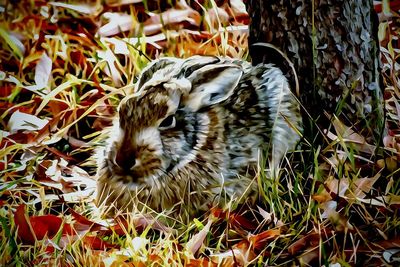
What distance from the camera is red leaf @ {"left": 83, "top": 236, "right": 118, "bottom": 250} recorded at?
2.15 meters

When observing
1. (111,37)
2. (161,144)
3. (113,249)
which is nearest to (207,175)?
(161,144)

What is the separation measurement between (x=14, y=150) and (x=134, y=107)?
20.6 inches

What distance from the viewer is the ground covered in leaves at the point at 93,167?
2.11m

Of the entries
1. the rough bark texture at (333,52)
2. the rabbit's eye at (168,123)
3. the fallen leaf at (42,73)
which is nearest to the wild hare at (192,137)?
the rabbit's eye at (168,123)

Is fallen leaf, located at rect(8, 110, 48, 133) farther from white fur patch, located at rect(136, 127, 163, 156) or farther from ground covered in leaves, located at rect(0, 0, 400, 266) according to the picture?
white fur patch, located at rect(136, 127, 163, 156)

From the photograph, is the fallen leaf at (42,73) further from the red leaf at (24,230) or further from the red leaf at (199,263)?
the red leaf at (199,263)

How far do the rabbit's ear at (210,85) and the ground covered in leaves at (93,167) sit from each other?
0.24m

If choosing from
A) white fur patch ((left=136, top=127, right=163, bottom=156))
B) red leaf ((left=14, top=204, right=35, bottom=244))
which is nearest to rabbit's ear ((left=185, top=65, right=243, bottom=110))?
white fur patch ((left=136, top=127, right=163, bottom=156))

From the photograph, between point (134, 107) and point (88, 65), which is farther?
point (88, 65)

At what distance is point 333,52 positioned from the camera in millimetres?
2357

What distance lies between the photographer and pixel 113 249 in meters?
2.13

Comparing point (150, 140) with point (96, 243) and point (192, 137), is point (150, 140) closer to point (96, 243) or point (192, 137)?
point (192, 137)

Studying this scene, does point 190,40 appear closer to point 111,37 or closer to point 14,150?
point 111,37

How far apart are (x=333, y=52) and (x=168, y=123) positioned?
1.58 ft
